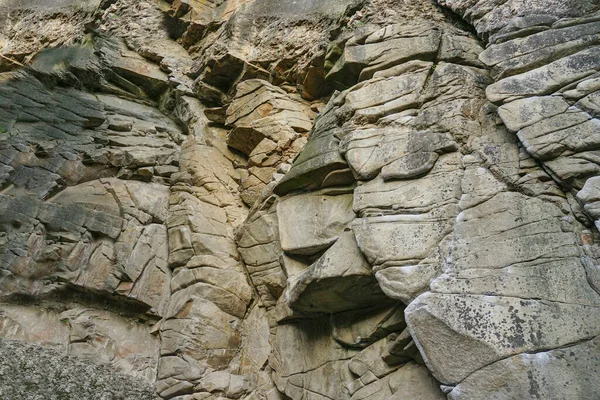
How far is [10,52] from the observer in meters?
17.8

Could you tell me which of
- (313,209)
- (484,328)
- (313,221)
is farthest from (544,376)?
(313,209)

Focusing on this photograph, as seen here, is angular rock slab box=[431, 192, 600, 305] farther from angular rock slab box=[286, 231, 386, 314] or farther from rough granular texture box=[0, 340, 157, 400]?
rough granular texture box=[0, 340, 157, 400]

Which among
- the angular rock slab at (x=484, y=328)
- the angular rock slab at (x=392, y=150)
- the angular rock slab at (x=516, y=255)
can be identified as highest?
the angular rock slab at (x=392, y=150)

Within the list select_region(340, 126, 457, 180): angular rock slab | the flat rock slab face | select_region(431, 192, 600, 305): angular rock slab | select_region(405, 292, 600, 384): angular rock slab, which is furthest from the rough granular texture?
select_region(431, 192, 600, 305): angular rock slab

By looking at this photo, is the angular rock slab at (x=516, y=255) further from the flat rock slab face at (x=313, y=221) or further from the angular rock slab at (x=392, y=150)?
the flat rock slab face at (x=313, y=221)

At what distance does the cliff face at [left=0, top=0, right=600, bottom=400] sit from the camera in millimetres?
6887

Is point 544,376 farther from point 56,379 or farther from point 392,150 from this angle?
point 56,379

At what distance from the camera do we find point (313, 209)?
33.3 ft

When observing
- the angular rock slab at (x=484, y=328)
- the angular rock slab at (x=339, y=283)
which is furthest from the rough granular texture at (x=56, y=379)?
the angular rock slab at (x=484, y=328)

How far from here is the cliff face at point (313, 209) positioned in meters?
6.89

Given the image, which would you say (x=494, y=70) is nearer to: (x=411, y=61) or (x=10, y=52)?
(x=411, y=61)

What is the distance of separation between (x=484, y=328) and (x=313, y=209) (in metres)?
4.55

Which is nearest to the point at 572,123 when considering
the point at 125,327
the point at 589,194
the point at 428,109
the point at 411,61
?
the point at 589,194

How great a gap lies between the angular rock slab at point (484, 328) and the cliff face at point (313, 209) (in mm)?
28
